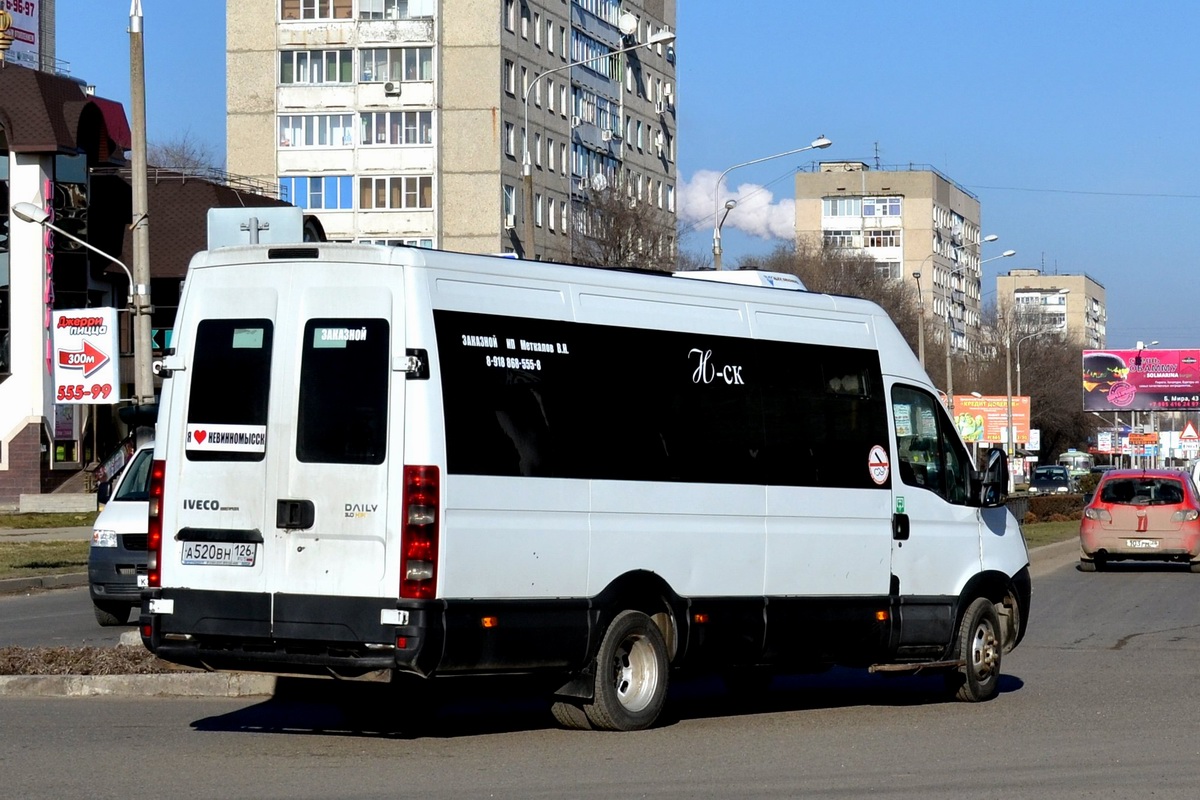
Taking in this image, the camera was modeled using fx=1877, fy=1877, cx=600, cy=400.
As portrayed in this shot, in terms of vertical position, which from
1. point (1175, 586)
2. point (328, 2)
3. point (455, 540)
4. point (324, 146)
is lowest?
point (1175, 586)

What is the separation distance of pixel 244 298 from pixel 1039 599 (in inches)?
634

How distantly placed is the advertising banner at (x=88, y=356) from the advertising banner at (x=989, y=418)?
1676 inches

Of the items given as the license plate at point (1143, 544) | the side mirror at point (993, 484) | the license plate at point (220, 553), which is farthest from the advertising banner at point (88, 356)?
the license plate at point (220, 553)

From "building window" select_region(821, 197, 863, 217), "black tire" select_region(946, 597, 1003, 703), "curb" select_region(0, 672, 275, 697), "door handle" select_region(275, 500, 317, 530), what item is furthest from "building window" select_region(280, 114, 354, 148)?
"door handle" select_region(275, 500, 317, 530)

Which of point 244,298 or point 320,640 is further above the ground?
point 244,298

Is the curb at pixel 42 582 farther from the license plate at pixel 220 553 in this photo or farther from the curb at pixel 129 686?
the license plate at pixel 220 553

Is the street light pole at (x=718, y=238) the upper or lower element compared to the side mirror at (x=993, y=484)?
upper

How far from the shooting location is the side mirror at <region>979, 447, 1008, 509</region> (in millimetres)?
12783

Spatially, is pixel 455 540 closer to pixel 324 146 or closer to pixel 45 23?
pixel 324 146

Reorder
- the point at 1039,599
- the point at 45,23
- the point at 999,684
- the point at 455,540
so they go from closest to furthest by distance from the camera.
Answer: the point at 455,540 → the point at 999,684 → the point at 1039,599 → the point at 45,23

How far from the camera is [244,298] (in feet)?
32.9

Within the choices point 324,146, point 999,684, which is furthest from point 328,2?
point 999,684

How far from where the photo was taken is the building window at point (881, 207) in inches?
6083

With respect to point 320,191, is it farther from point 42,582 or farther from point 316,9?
point 42,582
